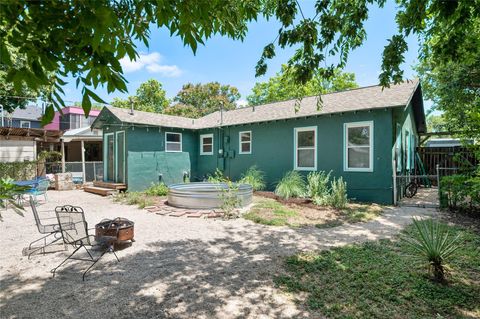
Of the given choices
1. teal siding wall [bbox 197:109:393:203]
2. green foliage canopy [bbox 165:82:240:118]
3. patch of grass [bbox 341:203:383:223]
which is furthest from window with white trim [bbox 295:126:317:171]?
green foliage canopy [bbox 165:82:240:118]

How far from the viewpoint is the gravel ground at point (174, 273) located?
2.94 m

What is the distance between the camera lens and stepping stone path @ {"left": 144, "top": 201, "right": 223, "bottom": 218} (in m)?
7.37

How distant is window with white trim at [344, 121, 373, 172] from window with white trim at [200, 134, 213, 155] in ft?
22.7

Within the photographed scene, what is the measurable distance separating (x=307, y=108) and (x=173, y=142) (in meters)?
6.68

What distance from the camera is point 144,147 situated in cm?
1219

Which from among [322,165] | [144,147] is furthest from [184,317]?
[144,147]

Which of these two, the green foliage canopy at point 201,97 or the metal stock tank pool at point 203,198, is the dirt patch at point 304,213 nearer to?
the metal stock tank pool at point 203,198

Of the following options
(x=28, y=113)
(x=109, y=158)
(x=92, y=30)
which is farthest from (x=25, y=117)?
(x=92, y=30)

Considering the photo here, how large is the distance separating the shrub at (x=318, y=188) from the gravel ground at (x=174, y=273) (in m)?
2.27

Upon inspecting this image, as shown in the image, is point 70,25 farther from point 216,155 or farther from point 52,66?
point 216,155

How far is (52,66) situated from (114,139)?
12.4m

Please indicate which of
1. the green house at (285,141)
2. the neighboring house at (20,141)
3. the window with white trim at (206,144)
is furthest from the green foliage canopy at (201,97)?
the neighboring house at (20,141)

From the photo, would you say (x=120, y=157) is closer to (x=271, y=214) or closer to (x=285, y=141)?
(x=285, y=141)

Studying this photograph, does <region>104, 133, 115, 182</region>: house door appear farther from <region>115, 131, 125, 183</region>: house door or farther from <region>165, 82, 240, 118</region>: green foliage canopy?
<region>165, 82, 240, 118</region>: green foliage canopy
